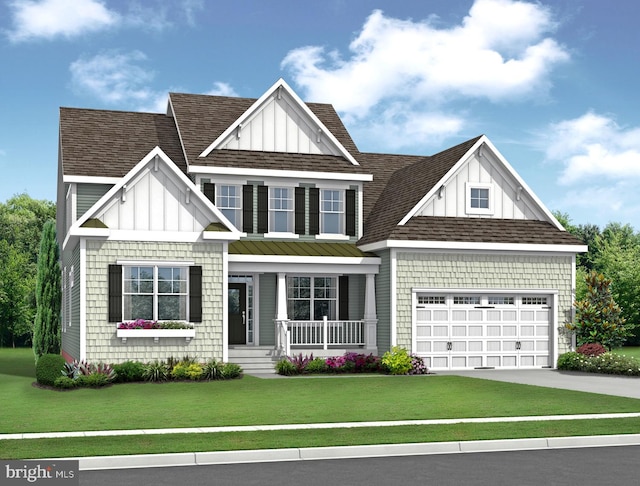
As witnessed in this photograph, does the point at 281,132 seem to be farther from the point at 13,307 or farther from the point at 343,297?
the point at 13,307

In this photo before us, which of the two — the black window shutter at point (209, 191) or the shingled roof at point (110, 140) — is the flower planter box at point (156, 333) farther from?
the shingled roof at point (110, 140)

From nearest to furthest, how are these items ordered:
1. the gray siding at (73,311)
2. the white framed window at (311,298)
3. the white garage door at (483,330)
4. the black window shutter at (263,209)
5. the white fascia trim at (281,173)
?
the gray siding at (73,311) < the white garage door at (483,330) < the white fascia trim at (281,173) < the white framed window at (311,298) < the black window shutter at (263,209)

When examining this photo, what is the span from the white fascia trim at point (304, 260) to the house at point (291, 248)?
0.23 feet

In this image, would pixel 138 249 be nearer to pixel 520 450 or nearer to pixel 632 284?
pixel 520 450

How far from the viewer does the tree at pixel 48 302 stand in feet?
114

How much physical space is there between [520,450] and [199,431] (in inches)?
203

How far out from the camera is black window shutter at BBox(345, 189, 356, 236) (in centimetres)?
3291

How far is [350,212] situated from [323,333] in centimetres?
507

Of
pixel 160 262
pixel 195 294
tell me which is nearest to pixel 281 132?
pixel 160 262

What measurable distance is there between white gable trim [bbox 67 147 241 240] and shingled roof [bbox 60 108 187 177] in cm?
429

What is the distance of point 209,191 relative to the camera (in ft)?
103

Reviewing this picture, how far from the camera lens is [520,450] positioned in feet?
45.0

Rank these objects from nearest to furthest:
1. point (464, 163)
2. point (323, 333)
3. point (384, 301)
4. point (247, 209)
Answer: point (384, 301) → point (323, 333) → point (464, 163) → point (247, 209)

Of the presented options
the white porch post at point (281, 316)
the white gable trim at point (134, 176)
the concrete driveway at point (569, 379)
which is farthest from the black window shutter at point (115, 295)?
the concrete driveway at point (569, 379)
